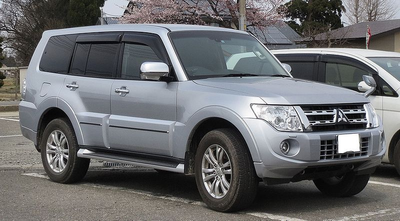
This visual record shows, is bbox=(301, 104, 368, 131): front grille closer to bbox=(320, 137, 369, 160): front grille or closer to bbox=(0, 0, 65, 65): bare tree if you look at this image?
bbox=(320, 137, 369, 160): front grille

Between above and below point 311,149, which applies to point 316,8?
above

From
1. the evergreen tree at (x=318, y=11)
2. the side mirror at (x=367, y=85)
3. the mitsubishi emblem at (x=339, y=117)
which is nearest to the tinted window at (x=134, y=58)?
the mitsubishi emblem at (x=339, y=117)

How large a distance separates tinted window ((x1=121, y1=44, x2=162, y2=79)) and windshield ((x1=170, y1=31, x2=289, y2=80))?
32 cm

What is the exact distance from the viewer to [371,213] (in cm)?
624

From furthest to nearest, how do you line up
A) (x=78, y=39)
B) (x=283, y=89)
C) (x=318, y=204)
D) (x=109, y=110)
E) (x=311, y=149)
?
(x=78, y=39) → (x=109, y=110) → (x=318, y=204) → (x=283, y=89) → (x=311, y=149)

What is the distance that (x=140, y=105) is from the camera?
691 cm

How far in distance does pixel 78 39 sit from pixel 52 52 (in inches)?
20.7

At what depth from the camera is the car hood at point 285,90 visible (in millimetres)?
5945

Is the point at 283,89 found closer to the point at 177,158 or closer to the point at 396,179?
the point at 177,158

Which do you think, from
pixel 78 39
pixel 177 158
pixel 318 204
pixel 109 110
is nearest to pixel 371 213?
pixel 318 204

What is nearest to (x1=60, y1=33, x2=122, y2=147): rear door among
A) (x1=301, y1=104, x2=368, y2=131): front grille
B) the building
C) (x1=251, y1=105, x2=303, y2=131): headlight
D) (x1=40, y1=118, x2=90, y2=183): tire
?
(x1=40, y1=118, x2=90, y2=183): tire

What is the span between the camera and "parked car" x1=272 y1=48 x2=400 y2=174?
827 centimetres

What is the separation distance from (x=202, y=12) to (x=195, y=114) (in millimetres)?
24606

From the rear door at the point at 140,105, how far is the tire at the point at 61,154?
2.51 ft
